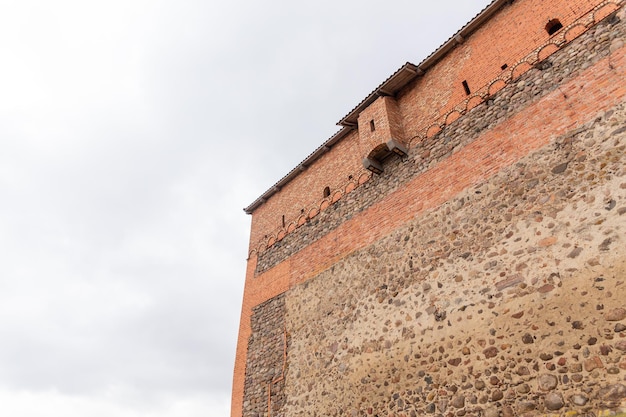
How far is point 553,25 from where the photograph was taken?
6719mm

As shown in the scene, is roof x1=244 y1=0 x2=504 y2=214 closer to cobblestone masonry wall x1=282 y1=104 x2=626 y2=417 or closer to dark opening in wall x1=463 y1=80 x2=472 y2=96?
dark opening in wall x1=463 y1=80 x2=472 y2=96

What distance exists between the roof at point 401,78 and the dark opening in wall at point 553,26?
107cm

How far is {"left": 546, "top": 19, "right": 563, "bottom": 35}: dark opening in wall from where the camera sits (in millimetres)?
6652

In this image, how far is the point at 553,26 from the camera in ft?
22.1

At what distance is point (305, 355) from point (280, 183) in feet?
16.8

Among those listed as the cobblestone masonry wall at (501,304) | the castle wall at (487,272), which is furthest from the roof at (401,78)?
the cobblestone masonry wall at (501,304)

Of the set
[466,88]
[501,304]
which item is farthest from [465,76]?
[501,304]

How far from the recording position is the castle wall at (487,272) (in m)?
4.88

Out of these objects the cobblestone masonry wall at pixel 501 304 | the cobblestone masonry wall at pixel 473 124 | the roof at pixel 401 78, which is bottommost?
the cobblestone masonry wall at pixel 501 304

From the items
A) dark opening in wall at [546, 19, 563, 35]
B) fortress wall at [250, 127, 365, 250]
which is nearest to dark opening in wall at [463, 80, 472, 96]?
dark opening in wall at [546, 19, 563, 35]

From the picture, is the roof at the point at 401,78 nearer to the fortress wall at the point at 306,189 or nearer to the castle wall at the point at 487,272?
the fortress wall at the point at 306,189

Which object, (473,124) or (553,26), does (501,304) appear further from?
(553,26)

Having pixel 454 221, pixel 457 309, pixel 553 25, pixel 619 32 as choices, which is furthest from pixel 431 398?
pixel 553 25

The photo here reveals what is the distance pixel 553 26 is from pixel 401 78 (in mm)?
2958
